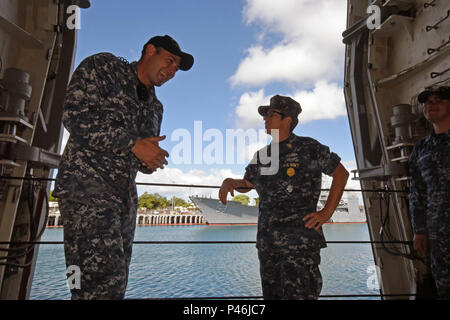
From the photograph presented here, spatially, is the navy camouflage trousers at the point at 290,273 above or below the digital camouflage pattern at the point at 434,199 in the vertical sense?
below

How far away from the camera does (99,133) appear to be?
0.88m

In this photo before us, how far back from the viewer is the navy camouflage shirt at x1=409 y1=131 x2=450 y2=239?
1.52m

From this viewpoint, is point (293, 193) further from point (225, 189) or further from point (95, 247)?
point (95, 247)

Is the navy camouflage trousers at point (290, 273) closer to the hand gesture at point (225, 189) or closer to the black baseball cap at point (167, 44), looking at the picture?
the hand gesture at point (225, 189)

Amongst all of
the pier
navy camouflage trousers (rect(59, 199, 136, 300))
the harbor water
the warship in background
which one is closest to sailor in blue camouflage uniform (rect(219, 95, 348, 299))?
navy camouflage trousers (rect(59, 199, 136, 300))

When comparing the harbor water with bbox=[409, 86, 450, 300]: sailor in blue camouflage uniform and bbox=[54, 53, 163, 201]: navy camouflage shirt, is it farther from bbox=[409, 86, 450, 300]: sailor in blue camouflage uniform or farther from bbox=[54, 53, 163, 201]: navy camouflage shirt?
bbox=[54, 53, 163, 201]: navy camouflage shirt

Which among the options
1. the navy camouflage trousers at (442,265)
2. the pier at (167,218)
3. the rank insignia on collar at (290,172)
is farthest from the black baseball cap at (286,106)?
the pier at (167,218)

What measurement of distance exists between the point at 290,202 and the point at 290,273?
299 mm

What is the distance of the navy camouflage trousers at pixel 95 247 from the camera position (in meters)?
0.81

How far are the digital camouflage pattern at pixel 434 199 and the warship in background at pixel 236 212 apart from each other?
31611 mm

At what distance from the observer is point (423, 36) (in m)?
2.80

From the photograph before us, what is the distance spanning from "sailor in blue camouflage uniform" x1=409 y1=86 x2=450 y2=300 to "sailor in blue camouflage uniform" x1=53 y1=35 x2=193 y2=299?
58.9 inches
